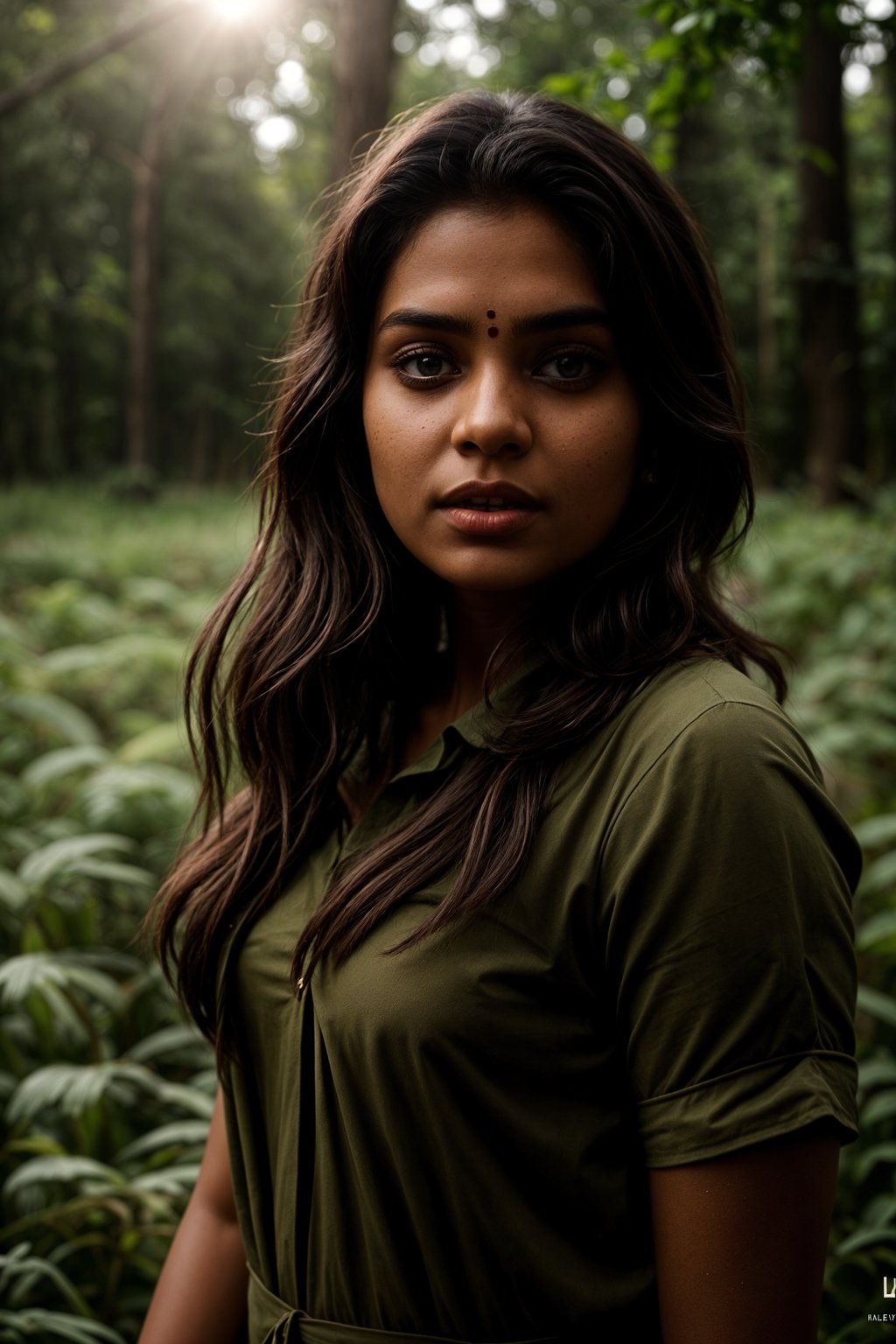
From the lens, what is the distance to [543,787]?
135 centimetres

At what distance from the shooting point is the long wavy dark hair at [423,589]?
1.42 m

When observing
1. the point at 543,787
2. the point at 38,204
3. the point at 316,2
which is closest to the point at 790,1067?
the point at 543,787

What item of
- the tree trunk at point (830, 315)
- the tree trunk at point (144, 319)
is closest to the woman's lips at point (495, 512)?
the tree trunk at point (830, 315)

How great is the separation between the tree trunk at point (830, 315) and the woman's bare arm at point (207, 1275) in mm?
10226

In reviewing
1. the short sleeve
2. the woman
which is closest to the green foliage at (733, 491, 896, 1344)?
the woman

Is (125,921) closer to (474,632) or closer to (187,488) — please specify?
(474,632)

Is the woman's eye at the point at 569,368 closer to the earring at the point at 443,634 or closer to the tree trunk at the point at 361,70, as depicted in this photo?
the earring at the point at 443,634

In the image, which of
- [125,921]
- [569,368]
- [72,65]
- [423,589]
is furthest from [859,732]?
[72,65]

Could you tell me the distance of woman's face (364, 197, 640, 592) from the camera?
1.42m

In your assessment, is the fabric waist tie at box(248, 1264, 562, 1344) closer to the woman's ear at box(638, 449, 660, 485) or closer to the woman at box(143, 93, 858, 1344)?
the woman at box(143, 93, 858, 1344)

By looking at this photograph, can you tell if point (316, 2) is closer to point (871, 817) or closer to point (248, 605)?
point (871, 817)

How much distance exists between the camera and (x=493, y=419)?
4.58 feet

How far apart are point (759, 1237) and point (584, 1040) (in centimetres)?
27

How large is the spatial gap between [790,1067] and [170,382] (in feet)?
110
